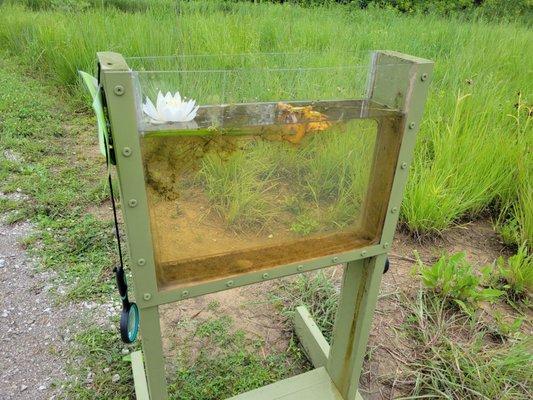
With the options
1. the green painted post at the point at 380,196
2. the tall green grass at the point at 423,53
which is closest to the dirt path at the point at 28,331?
the green painted post at the point at 380,196

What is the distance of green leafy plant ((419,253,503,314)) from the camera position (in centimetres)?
183

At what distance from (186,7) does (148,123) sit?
14.3 feet

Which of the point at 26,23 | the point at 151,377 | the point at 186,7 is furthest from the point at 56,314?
the point at 26,23

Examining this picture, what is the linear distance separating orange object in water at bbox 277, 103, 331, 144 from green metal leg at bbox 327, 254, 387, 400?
0.48 m

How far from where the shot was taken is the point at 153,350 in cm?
101

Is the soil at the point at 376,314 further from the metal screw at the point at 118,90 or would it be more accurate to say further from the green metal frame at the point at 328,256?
Result: the metal screw at the point at 118,90

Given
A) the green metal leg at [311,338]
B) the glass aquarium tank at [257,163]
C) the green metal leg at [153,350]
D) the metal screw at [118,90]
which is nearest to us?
the metal screw at [118,90]

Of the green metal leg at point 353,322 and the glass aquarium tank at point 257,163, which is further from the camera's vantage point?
the green metal leg at point 353,322

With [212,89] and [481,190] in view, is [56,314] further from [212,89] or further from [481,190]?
[481,190]

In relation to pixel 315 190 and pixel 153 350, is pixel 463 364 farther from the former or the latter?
pixel 153 350

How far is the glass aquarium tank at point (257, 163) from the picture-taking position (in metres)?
0.85

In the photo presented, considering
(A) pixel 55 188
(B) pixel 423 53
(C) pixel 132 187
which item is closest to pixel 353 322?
(C) pixel 132 187

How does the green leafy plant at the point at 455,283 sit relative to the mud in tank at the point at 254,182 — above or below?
below

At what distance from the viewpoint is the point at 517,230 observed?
2340 millimetres
